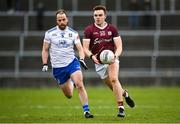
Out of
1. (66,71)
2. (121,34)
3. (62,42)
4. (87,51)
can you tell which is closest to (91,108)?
(66,71)

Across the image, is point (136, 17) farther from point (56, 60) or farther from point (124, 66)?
point (56, 60)

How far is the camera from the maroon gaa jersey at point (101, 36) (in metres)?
19.2

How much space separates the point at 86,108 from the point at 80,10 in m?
22.6

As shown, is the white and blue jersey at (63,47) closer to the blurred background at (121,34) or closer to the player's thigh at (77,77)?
the player's thigh at (77,77)

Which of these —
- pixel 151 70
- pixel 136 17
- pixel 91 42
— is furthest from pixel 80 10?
pixel 91 42

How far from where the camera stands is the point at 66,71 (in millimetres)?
19328

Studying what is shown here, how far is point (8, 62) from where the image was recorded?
123ft

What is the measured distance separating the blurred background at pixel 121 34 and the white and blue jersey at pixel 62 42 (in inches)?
674

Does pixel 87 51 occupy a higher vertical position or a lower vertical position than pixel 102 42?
lower

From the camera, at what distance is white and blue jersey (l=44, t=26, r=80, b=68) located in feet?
62.5

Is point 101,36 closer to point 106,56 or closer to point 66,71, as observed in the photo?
point 106,56

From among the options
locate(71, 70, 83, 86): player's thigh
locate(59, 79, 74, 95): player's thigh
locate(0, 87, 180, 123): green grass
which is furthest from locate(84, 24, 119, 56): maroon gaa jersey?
locate(0, 87, 180, 123): green grass

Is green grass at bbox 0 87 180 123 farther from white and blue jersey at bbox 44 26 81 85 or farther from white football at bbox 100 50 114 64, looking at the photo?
white football at bbox 100 50 114 64

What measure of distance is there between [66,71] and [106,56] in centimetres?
124
